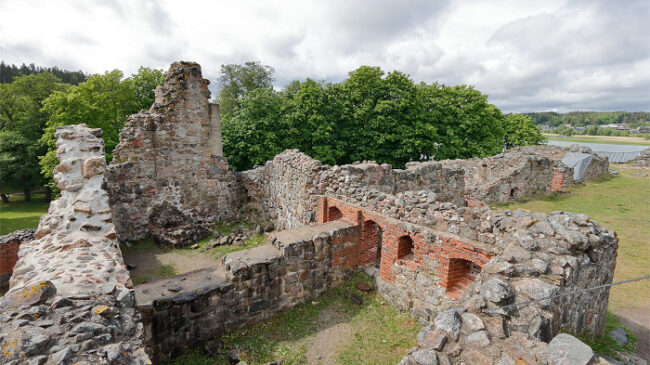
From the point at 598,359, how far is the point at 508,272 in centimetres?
160

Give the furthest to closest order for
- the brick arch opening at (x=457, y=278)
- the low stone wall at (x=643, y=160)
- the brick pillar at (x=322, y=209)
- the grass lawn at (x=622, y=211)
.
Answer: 1. the low stone wall at (x=643, y=160)
2. the brick pillar at (x=322, y=209)
3. the grass lawn at (x=622, y=211)
4. the brick arch opening at (x=457, y=278)

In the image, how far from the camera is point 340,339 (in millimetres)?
6156

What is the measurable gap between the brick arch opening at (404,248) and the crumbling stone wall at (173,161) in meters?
7.97

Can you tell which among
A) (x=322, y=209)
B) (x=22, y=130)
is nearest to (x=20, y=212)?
(x=22, y=130)

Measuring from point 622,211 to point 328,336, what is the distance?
15.1 meters

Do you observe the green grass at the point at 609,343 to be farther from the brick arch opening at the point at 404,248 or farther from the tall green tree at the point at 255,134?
the tall green tree at the point at 255,134

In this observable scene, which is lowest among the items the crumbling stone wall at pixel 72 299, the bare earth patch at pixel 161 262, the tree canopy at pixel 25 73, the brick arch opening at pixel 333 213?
the bare earth patch at pixel 161 262

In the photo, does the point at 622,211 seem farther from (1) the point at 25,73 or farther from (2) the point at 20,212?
(1) the point at 25,73

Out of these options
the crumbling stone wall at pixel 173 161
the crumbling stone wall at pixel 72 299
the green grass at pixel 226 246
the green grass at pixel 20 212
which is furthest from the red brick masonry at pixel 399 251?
the green grass at pixel 20 212

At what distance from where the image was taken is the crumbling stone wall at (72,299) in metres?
2.51

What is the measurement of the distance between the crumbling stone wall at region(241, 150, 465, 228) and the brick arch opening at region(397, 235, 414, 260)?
5.82 feet

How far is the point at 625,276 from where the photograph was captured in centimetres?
794

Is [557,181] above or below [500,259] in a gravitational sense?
below

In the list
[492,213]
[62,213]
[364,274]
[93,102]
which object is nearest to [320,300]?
[364,274]
